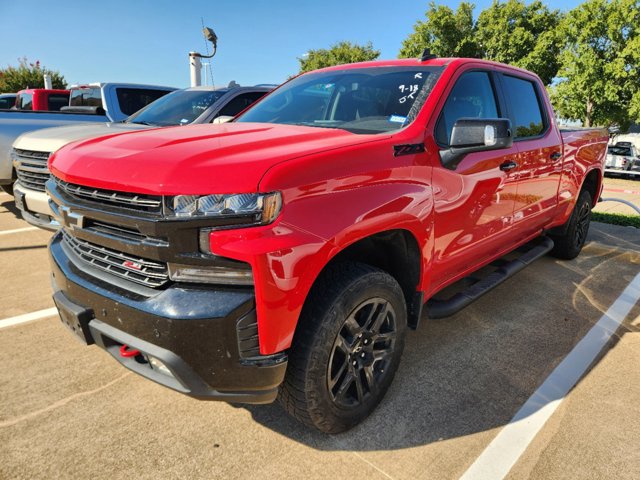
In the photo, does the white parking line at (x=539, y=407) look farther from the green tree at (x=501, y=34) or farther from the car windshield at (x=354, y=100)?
the green tree at (x=501, y=34)

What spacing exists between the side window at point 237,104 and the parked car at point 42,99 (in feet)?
19.2

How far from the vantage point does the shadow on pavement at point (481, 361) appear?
2293mm

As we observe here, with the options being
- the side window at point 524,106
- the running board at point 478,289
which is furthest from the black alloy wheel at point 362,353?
the side window at point 524,106

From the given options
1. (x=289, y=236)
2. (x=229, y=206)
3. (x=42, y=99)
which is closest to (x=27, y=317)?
(x=229, y=206)

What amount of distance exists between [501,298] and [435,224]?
189cm

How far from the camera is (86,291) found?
1.98m

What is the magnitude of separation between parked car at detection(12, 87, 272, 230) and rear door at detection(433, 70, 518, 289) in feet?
9.34

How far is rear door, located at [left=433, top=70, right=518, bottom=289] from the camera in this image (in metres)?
2.58

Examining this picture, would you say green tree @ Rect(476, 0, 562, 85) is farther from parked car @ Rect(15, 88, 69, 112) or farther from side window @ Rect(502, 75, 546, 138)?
side window @ Rect(502, 75, 546, 138)

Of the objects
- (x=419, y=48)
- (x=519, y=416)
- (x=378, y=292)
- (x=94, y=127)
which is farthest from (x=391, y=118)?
(x=419, y=48)

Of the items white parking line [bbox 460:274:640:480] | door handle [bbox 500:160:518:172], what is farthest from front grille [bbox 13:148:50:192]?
white parking line [bbox 460:274:640:480]

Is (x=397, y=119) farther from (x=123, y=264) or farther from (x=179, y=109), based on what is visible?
(x=179, y=109)

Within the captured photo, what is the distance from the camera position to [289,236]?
1.71m

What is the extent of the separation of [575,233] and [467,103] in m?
2.89
